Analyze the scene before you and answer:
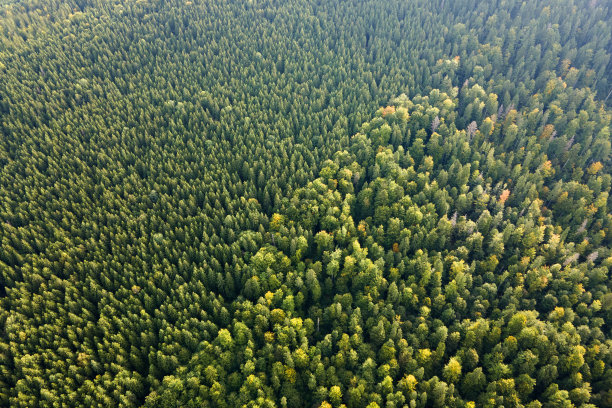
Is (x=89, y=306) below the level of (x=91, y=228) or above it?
below

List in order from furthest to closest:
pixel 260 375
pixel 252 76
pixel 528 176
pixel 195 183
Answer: pixel 252 76 → pixel 528 176 → pixel 195 183 → pixel 260 375

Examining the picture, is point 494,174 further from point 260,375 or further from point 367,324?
point 260,375

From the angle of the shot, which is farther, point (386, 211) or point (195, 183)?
point (195, 183)

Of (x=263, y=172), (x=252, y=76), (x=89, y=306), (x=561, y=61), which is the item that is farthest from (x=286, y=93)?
(x=561, y=61)

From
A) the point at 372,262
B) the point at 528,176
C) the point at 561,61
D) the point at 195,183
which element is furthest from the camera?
the point at 561,61

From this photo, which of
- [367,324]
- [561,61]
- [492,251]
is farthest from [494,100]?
[367,324]

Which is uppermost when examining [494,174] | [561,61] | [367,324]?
[561,61]
